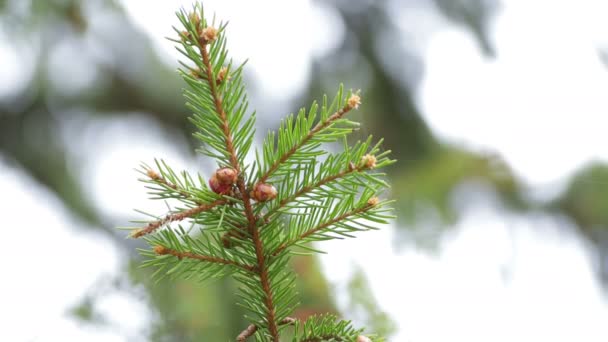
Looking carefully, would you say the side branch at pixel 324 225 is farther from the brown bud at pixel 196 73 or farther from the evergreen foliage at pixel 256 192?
the brown bud at pixel 196 73

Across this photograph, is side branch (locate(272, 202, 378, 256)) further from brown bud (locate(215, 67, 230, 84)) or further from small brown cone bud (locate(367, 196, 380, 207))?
brown bud (locate(215, 67, 230, 84))

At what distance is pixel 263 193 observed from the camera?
1.53 ft

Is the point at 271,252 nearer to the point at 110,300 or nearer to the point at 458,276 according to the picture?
the point at 110,300

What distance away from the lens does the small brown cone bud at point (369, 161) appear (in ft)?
1.52

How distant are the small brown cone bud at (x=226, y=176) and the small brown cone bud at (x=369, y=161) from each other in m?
0.09

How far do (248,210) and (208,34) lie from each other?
4.9 inches

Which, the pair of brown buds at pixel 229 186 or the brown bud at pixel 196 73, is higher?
the brown bud at pixel 196 73

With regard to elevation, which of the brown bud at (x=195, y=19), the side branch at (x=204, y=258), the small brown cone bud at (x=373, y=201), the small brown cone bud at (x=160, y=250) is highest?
the brown bud at (x=195, y=19)

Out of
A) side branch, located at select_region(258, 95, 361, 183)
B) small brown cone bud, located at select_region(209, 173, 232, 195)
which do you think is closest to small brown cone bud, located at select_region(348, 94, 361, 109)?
side branch, located at select_region(258, 95, 361, 183)

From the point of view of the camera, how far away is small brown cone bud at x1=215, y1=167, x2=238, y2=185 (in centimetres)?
46

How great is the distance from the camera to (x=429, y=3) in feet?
9.05

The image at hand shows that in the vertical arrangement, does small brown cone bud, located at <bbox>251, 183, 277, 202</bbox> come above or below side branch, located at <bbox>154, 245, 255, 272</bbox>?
above

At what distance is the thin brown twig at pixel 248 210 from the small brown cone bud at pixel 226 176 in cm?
1

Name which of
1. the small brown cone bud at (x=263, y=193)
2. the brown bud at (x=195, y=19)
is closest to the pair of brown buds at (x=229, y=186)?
the small brown cone bud at (x=263, y=193)
